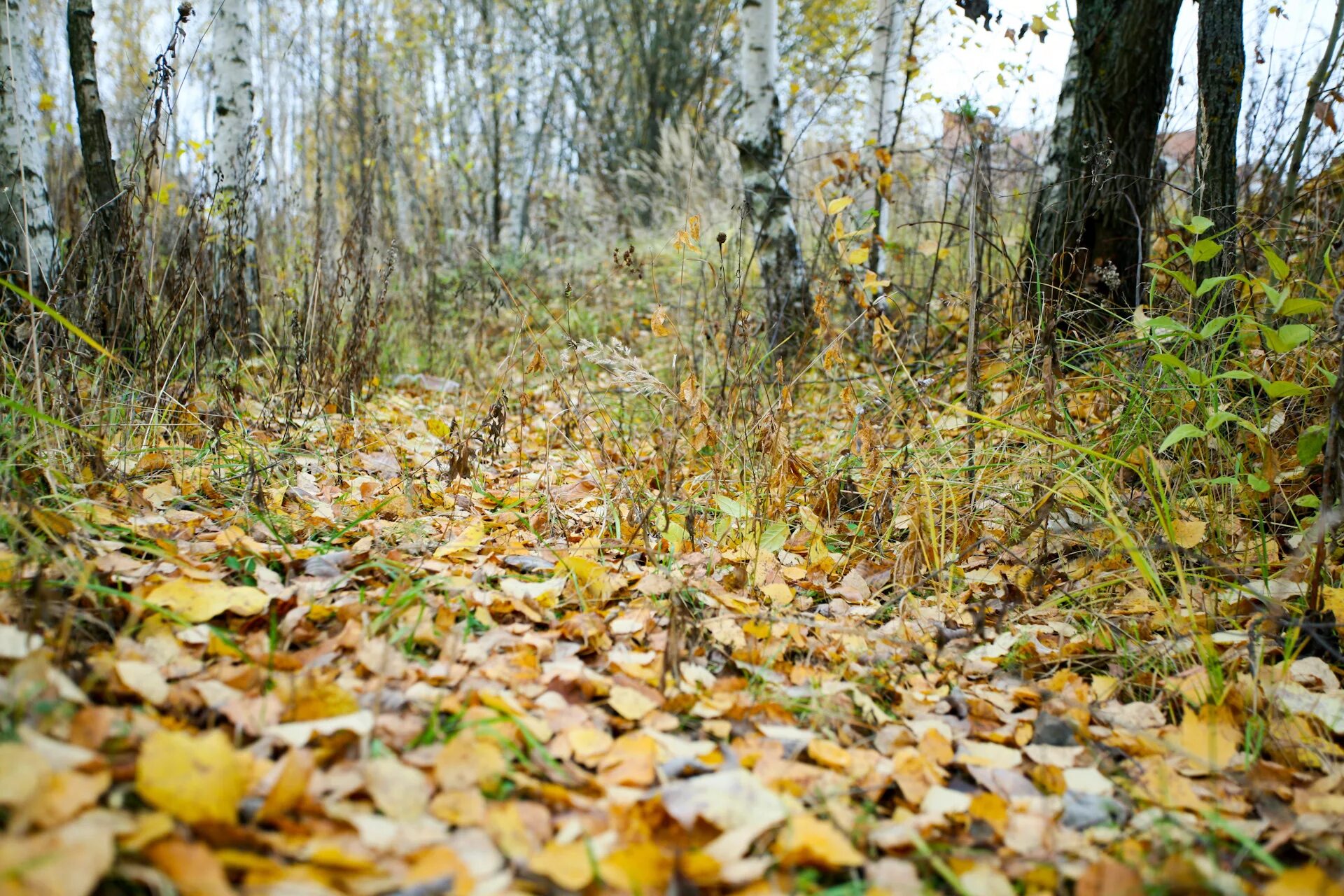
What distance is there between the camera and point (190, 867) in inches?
30.1

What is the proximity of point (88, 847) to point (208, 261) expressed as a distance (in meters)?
2.66

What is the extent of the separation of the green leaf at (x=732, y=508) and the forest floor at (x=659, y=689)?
1.5 inches

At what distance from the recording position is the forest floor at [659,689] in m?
0.89


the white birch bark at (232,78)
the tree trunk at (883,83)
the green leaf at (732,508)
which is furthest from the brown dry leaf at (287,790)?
the white birch bark at (232,78)

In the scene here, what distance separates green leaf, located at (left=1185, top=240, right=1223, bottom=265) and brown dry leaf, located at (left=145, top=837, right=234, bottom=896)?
76.1 inches

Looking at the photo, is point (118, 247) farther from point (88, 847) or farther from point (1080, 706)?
point (1080, 706)

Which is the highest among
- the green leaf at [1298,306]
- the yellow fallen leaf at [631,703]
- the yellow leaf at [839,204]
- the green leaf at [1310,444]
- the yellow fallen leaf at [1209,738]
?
the yellow leaf at [839,204]

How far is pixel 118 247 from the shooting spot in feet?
7.73

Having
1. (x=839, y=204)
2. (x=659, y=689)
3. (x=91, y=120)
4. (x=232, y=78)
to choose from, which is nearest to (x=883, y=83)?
(x=839, y=204)

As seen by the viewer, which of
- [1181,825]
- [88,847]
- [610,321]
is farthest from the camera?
[610,321]

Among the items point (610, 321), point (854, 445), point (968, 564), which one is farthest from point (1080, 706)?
point (610, 321)

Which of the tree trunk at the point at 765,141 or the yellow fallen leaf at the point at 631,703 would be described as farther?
the tree trunk at the point at 765,141

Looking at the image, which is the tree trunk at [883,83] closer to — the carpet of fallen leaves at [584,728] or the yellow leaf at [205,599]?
the carpet of fallen leaves at [584,728]

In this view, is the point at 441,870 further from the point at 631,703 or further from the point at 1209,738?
the point at 1209,738
